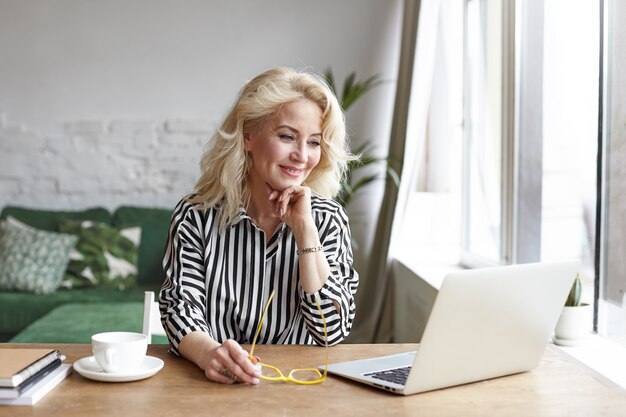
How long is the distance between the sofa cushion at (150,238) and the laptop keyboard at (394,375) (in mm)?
3302

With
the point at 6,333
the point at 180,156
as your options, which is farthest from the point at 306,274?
the point at 180,156

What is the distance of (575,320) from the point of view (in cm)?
221

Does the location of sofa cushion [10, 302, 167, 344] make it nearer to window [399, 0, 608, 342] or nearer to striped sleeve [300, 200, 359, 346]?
striped sleeve [300, 200, 359, 346]

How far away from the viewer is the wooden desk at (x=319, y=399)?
1.26 metres

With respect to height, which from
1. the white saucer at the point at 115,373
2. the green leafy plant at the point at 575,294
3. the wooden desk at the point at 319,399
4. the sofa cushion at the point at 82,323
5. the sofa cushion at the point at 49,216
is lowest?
the sofa cushion at the point at 82,323

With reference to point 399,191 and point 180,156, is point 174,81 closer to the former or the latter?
point 180,156

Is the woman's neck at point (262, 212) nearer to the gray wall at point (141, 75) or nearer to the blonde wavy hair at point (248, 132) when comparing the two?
the blonde wavy hair at point (248, 132)

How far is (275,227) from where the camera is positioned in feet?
6.52

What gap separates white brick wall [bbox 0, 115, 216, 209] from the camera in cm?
506

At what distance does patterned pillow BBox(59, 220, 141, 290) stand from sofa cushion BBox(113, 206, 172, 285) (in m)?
0.08

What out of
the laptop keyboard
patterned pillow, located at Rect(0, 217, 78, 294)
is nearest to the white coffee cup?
the laptop keyboard

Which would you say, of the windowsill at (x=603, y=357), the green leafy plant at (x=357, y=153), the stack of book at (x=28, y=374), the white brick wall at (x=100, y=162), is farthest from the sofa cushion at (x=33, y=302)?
the stack of book at (x=28, y=374)

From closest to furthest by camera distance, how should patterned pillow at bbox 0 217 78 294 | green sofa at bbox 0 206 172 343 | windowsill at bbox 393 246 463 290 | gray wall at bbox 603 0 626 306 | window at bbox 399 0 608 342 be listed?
gray wall at bbox 603 0 626 306
window at bbox 399 0 608 342
green sofa at bbox 0 206 172 343
windowsill at bbox 393 246 463 290
patterned pillow at bbox 0 217 78 294

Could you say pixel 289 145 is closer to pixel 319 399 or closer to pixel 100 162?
pixel 319 399
